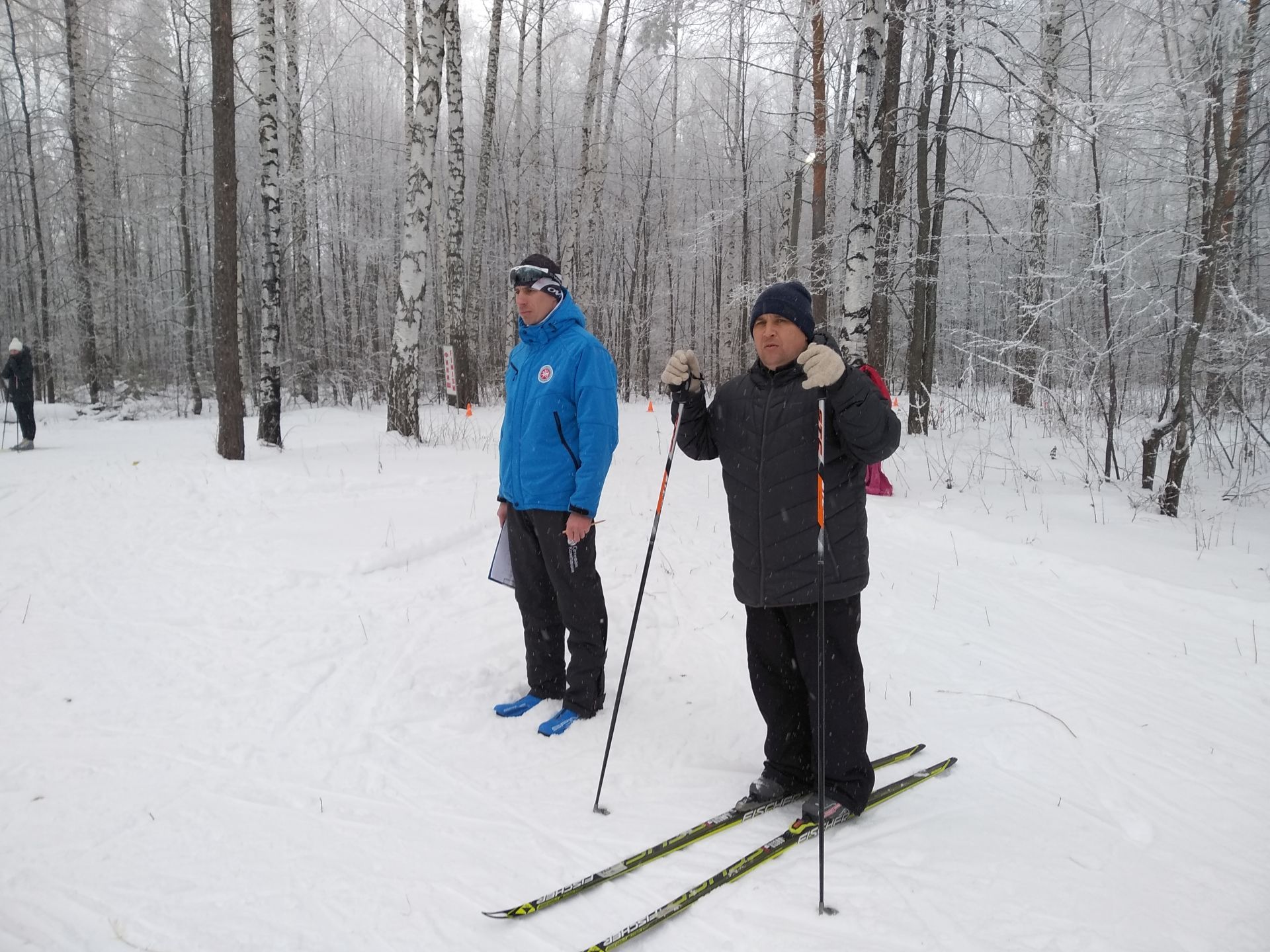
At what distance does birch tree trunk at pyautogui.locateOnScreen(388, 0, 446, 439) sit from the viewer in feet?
31.2

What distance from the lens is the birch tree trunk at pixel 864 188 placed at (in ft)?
25.7

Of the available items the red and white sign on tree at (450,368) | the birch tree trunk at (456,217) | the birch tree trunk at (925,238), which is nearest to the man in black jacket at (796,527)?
the birch tree trunk at (925,238)

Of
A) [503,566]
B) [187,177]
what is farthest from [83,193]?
[503,566]

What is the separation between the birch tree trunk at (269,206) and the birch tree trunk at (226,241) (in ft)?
4.55

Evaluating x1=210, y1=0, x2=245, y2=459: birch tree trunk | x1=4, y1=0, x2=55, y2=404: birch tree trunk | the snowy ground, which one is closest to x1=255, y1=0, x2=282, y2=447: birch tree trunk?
x1=210, y1=0, x2=245, y2=459: birch tree trunk

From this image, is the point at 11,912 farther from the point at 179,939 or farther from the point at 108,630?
the point at 108,630

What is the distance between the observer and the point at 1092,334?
637 inches

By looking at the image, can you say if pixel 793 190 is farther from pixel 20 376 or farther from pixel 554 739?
pixel 554 739

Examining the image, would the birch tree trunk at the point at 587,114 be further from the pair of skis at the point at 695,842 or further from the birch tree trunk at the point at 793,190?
the pair of skis at the point at 695,842

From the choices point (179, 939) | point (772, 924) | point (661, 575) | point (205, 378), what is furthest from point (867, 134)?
point (205, 378)

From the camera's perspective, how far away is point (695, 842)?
2.71 meters

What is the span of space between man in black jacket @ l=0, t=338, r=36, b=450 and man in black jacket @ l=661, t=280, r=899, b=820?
12435 mm

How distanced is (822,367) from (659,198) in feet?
96.1

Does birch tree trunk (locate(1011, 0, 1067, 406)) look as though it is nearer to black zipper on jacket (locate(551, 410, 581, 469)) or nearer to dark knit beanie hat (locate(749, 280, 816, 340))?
dark knit beanie hat (locate(749, 280, 816, 340))
